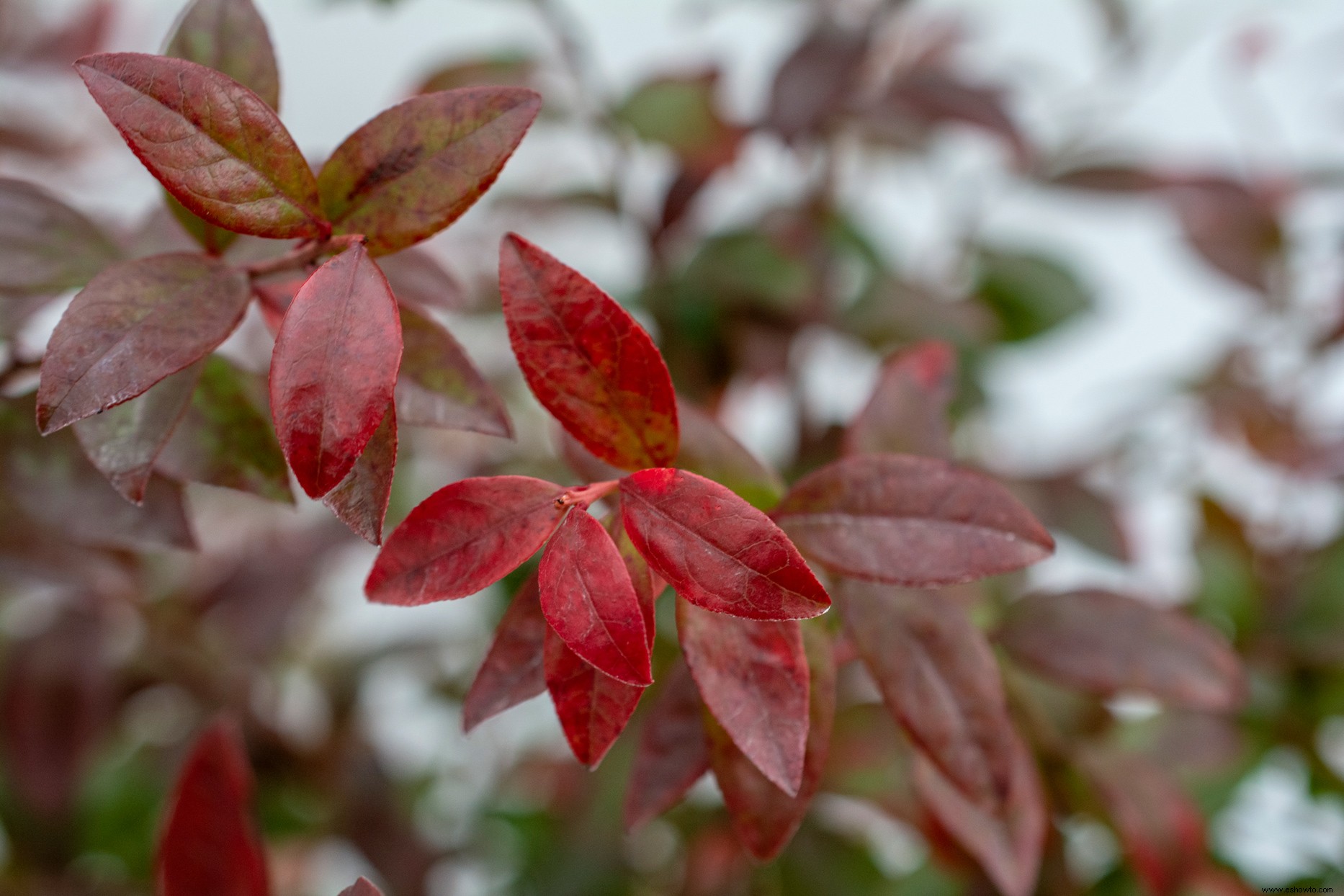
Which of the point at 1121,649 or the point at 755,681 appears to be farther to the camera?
the point at 1121,649

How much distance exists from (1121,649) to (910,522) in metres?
0.15

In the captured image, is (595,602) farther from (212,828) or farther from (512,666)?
(212,828)

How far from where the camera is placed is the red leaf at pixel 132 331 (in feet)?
0.67

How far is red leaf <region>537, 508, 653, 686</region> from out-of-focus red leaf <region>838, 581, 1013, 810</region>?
0.10m

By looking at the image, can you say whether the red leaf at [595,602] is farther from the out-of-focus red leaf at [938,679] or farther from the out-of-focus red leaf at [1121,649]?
the out-of-focus red leaf at [1121,649]

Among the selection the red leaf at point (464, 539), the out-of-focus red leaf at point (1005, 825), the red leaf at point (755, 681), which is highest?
the red leaf at point (464, 539)

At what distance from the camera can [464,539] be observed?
0.70ft

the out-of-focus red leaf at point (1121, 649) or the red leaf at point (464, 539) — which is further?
the out-of-focus red leaf at point (1121, 649)

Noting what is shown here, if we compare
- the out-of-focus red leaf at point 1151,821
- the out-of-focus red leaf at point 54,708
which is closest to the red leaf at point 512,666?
the out-of-focus red leaf at point 1151,821

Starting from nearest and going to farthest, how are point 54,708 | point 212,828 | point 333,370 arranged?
point 333,370, point 212,828, point 54,708

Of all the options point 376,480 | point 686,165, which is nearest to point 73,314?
point 376,480

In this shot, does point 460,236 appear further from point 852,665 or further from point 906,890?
point 906,890

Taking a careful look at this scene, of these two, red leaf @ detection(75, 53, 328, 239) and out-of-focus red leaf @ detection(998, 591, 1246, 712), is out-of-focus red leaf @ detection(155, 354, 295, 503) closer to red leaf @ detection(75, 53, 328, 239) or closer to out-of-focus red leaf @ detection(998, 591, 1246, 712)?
red leaf @ detection(75, 53, 328, 239)

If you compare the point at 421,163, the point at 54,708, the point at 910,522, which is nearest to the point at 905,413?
the point at 910,522
